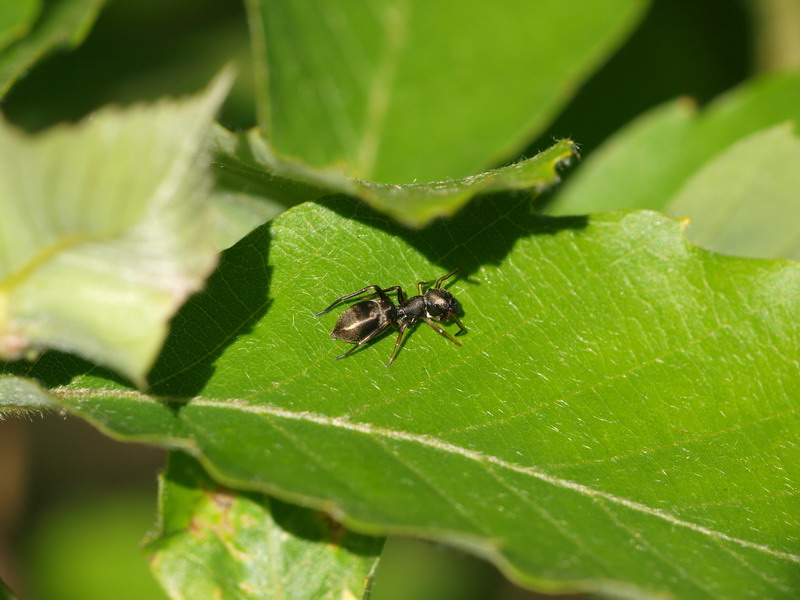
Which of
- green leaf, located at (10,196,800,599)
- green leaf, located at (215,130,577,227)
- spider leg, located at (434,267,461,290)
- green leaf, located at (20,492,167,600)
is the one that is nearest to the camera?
green leaf, located at (215,130,577,227)

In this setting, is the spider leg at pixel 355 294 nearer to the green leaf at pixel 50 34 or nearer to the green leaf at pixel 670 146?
the green leaf at pixel 50 34

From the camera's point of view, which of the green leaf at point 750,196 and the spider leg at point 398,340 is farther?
the green leaf at point 750,196

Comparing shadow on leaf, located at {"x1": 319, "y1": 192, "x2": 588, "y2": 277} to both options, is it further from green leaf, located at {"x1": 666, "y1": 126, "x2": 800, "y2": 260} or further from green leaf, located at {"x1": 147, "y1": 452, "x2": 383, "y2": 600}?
green leaf, located at {"x1": 666, "y1": 126, "x2": 800, "y2": 260}

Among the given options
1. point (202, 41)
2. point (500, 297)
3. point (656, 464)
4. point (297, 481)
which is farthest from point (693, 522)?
point (202, 41)

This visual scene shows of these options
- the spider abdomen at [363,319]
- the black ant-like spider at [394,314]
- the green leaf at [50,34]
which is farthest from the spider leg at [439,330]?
the green leaf at [50,34]

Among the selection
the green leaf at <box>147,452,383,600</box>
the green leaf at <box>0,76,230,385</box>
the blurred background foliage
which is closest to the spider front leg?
the green leaf at <box>147,452,383,600</box>

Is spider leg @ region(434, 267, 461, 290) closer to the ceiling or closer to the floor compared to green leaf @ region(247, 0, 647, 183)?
closer to the floor

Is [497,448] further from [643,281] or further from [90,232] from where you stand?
[90,232]
